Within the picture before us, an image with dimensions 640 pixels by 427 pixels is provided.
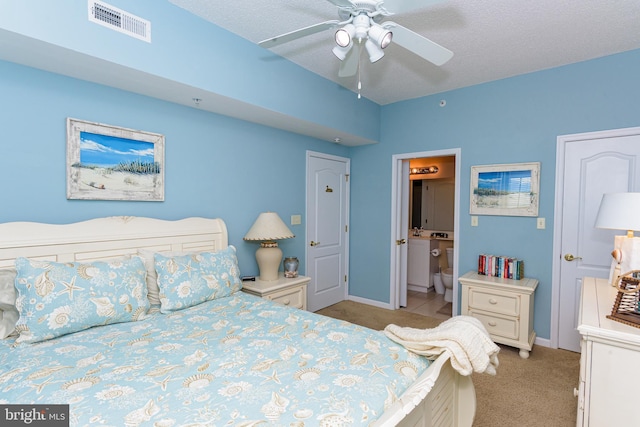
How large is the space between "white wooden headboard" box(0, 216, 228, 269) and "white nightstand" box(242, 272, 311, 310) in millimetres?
466

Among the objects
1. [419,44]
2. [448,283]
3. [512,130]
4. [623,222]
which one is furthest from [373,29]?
[448,283]

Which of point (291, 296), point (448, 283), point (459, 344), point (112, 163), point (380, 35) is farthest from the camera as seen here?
Result: point (448, 283)

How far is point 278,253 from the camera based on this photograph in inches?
119

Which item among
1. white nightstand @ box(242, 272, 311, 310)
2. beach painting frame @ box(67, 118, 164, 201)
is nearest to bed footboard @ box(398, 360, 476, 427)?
white nightstand @ box(242, 272, 311, 310)

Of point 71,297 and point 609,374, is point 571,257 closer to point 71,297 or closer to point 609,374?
point 609,374

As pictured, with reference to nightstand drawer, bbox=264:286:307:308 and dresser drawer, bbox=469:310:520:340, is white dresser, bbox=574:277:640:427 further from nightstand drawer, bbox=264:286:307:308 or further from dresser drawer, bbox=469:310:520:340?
nightstand drawer, bbox=264:286:307:308

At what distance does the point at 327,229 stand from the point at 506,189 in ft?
6.82

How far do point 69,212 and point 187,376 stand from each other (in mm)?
1519

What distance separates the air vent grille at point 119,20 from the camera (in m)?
1.76

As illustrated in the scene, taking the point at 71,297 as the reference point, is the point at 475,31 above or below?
above

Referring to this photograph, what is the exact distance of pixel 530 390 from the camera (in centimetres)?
237

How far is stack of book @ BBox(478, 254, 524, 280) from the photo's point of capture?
3.17 meters

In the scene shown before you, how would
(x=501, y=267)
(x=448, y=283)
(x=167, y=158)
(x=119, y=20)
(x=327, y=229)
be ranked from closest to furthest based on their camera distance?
(x=119, y=20) → (x=167, y=158) → (x=501, y=267) → (x=327, y=229) → (x=448, y=283)

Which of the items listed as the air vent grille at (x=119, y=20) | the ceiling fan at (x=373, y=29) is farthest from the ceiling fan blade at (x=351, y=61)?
the air vent grille at (x=119, y=20)
